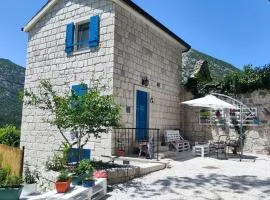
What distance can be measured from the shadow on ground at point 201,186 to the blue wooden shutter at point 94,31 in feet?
16.8

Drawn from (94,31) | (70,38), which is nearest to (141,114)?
(94,31)

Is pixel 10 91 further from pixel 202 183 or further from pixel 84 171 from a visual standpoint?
pixel 202 183

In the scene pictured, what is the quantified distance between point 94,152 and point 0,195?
4.78m

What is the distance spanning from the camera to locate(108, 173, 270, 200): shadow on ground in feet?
19.0

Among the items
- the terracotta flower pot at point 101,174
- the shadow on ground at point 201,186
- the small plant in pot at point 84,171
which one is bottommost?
the shadow on ground at point 201,186

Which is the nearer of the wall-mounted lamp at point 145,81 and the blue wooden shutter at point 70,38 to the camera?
the blue wooden shutter at point 70,38

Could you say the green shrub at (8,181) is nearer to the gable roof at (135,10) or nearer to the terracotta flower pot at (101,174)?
the terracotta flower pot at (101,174)

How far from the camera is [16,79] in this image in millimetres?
26828

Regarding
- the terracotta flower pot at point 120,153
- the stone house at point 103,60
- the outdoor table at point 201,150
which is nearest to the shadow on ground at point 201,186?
the terracotta flower pot at point 120,153

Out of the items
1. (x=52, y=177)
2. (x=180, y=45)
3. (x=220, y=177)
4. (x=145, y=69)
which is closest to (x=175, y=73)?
(x=180, y=45)

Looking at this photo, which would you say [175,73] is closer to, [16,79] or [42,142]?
[42,142]

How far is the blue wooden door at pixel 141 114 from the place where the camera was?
10.5 m

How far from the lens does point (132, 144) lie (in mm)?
10039

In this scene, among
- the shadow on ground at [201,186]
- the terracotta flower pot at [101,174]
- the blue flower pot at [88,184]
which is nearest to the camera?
the blue flower pot at [88,184]
